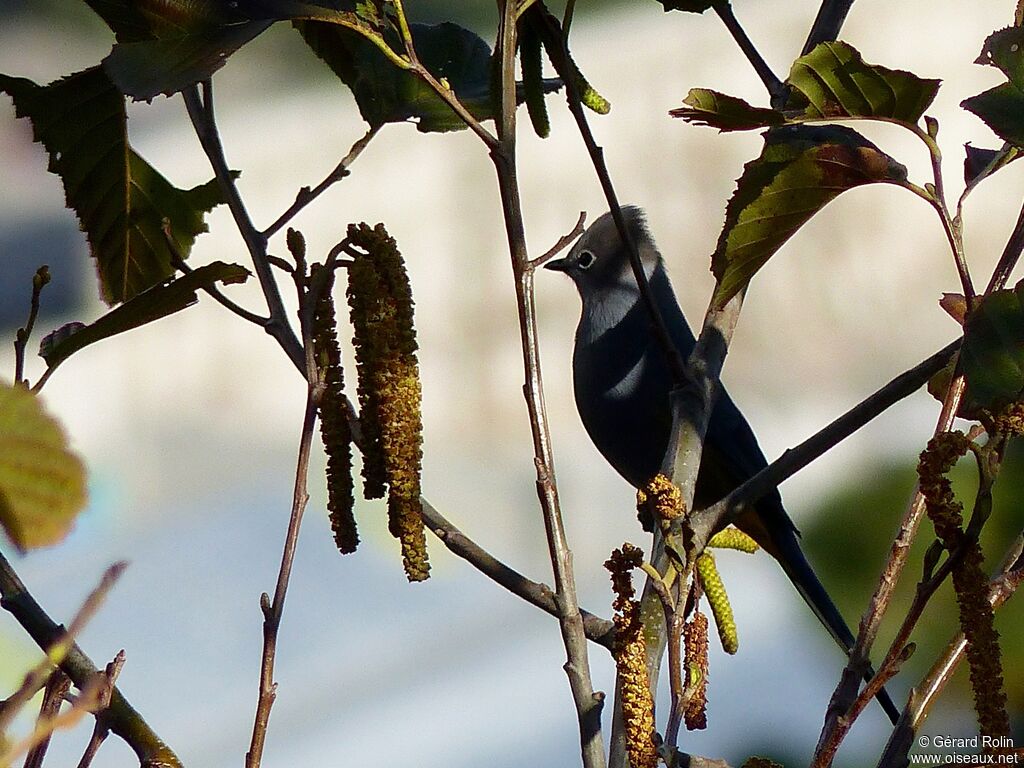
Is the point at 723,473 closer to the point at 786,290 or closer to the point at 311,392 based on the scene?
the point at 311,392

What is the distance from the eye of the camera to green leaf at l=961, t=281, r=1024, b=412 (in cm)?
58

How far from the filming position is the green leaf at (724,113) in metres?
0.64

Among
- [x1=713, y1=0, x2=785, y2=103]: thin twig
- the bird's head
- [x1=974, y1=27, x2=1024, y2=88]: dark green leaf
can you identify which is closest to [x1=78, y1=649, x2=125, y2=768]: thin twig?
[x1=974, y1=27, x2=1024, y2=88]: dark green leaf

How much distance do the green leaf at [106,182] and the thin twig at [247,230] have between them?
0.12 m

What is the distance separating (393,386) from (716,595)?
0.23 m

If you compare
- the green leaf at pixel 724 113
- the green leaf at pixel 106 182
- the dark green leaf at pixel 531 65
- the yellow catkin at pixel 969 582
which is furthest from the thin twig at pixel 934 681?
the green leaf at pixel 106 182

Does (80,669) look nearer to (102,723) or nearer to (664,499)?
(102,723)

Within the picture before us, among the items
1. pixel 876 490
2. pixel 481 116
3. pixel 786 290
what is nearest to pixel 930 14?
pixel 786 290

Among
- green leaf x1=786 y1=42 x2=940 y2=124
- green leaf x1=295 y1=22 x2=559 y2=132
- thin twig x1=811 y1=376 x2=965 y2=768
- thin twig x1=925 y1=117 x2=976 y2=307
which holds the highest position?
Answer: green leaf x1=295 y1=22 x2=559 y2=132

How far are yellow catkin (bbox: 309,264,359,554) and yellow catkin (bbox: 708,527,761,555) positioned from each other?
232 millimetres

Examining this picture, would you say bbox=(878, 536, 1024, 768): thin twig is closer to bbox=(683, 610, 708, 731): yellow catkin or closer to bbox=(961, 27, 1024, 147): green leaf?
bbox=(683, 610, 708, 731): yellow catkin

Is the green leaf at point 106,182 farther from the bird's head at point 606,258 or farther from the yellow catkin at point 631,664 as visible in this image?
the bird's head at point 606,258

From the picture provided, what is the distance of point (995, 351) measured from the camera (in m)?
0.58

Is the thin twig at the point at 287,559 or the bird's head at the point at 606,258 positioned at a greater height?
the bird's head at the point at 606,258
